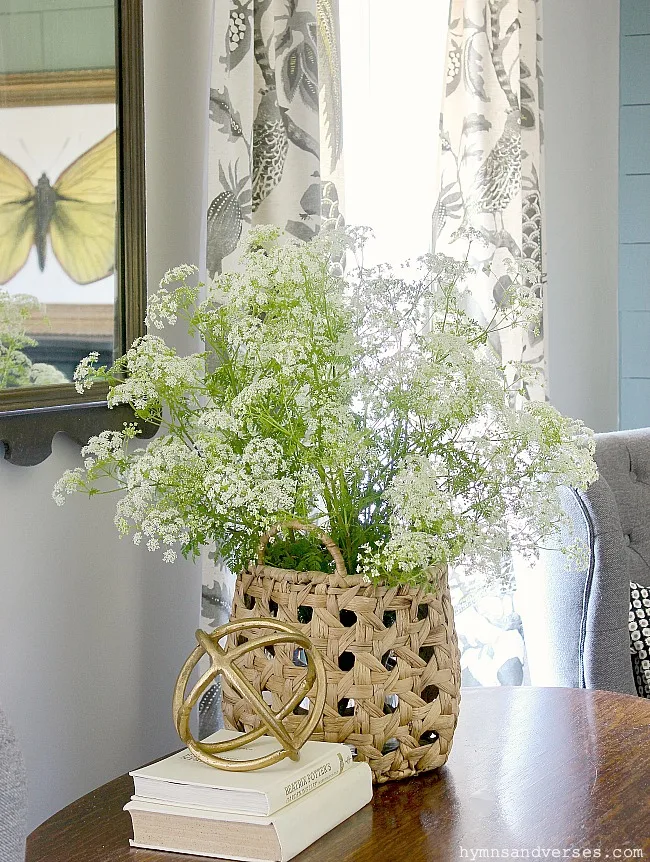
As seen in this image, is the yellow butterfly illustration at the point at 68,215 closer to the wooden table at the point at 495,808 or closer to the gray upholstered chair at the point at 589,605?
the wooden table at the point at 495,808

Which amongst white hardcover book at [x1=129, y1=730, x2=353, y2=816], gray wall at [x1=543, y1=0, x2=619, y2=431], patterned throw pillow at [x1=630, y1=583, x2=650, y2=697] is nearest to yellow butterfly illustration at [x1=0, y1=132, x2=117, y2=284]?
white hardcover book at [x1=129, y1=730, x2=353, y2=816]

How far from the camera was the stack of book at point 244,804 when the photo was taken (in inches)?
37.5

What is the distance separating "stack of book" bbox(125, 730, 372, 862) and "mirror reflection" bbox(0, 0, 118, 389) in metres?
0.55

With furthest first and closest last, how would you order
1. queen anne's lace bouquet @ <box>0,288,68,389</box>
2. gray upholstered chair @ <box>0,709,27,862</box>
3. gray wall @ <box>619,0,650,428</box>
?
gray wall @ <box>619,0,650,428</box>
queen anne's lace bouquet @ <box>0,288,68,389</box>
gray upholstered chair @ <box>0,709,27,862</box>

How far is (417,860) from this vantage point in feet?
3.18

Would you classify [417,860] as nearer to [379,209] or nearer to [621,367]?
[379,209]

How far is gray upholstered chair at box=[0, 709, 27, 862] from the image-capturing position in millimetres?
731

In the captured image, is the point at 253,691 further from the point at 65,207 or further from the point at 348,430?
the point at 65,207

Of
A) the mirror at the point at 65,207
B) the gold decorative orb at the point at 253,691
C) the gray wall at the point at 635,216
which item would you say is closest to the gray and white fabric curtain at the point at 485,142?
the mirror at the point at 65,207

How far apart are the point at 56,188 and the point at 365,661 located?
0.74 meters

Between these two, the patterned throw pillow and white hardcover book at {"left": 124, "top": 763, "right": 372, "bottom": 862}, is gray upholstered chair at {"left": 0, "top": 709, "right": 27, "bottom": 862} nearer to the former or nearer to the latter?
white hardcover book at {"left": 124, "top": 763, "right": 372, "bottom": 862}

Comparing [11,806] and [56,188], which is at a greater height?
[56,188]

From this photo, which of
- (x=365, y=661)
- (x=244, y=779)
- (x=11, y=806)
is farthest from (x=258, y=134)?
(x=11, y=806)

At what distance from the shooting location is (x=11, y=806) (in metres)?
0.74
